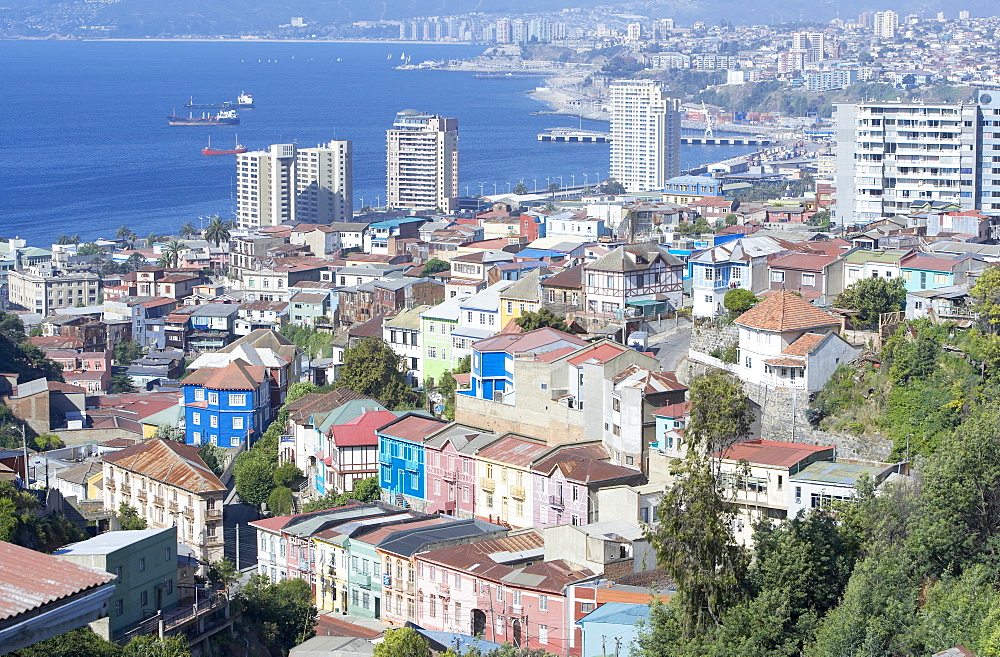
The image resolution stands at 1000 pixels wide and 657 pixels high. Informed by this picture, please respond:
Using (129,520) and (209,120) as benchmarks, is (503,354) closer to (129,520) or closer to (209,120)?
(129,520)

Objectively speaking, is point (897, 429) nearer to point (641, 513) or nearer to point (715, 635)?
point (641, 513)

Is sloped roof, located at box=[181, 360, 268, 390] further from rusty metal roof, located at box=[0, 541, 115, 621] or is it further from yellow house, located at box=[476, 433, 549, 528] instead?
rusty metal roof, located at box=[0, 541, 115, 621]

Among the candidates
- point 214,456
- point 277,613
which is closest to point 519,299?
point 214,456

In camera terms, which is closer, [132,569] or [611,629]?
[132,569]

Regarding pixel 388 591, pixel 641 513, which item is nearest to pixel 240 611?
pixel 388 591

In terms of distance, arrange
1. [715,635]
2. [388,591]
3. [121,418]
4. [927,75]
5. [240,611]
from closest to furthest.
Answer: [715,635] → [240,611] → [388,591] → [121,418] → [927,75]

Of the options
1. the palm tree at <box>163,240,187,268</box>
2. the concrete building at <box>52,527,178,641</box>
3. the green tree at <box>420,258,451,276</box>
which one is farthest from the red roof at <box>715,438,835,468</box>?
the palm tree at <box>163,240,187,268</box>
